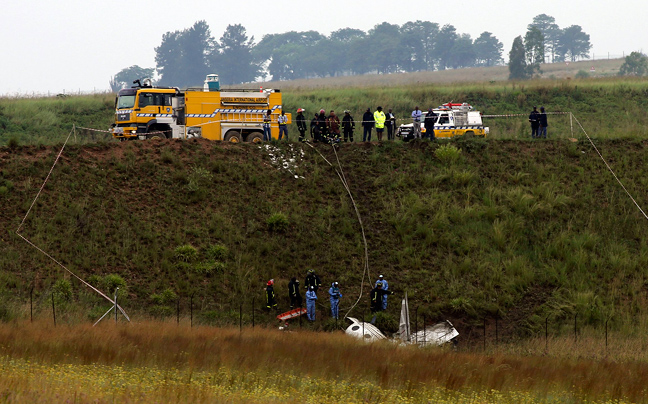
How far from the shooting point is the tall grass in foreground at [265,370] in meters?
12.0

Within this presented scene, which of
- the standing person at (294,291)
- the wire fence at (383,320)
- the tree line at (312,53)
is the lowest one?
the wire fence at (383,320)

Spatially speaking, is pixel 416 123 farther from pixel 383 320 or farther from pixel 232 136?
pixel 383 320

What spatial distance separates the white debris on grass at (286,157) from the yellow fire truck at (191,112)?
1470mm

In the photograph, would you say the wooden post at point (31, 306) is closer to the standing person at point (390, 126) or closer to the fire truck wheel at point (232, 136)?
the fire truck wheel at point (232, 136)

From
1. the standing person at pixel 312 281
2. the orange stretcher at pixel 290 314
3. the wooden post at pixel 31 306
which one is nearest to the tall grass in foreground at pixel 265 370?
the wooden post at pixel 31 306

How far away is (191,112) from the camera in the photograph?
3288cm

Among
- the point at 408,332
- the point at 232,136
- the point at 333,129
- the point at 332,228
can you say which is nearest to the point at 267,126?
the point at 232,136

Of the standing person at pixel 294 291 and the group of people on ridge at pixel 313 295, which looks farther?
the standing person at pixel 294 291

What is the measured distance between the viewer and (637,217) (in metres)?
28.2

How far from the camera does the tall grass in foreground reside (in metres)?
12.0

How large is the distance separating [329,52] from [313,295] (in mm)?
139006

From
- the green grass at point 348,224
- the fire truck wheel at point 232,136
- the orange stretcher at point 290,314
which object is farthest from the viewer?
the fire truck wheel at point 232,136

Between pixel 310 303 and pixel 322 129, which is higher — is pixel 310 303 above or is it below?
below

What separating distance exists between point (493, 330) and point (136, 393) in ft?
46.6
